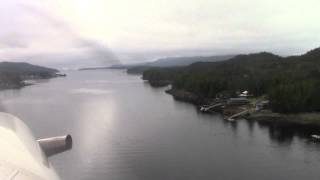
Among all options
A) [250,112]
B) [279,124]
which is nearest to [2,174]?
[279,124]

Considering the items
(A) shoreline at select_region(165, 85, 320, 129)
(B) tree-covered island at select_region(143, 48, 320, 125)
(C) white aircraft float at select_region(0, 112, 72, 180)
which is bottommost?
(A) shoreline at select_region(165, 85, 320, 129)

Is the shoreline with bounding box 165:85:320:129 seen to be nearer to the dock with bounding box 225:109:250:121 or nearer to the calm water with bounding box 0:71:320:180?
the dock with bounding box 225:109:250:121

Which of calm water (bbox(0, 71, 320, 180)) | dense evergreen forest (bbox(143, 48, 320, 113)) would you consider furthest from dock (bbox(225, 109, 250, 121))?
dense evergreen forest (bbox(143, 48, 320, 113))

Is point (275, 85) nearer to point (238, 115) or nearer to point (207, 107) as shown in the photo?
point (207, 107)

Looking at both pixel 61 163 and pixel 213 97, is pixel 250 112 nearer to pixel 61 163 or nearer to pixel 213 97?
pixel 213 97

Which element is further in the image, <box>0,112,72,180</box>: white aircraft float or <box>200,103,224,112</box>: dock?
<box>200,103,224,112</box>: dock

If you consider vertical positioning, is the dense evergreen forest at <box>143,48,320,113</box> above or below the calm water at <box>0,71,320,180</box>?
above

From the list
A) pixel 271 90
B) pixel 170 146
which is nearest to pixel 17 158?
pixel 170 146

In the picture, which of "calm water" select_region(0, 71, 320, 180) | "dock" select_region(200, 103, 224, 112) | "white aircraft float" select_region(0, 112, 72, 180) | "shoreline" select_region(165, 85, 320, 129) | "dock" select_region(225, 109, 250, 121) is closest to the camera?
"white aircraft float" select_region(0, 112, 72, 180)

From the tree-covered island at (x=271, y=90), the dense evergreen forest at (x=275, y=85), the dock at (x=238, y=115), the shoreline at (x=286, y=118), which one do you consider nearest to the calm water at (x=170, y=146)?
the dock at (x=238, y=115)
